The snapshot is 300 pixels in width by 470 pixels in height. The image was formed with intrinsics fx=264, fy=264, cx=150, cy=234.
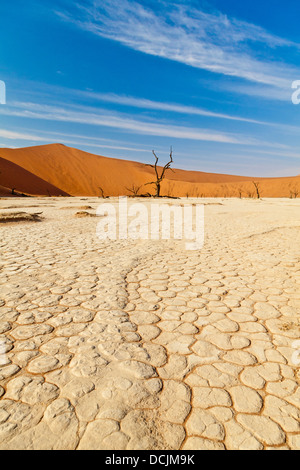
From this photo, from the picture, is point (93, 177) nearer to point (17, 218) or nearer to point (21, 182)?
point (21, 182)

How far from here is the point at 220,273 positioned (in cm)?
369

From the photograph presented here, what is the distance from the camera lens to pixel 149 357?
1875 mm

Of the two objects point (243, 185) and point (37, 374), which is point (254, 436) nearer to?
point (37, 374)

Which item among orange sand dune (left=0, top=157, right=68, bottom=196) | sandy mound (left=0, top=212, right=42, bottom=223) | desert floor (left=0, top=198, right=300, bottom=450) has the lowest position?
desert floor (left=0, top=198, right=300, bottom=450)

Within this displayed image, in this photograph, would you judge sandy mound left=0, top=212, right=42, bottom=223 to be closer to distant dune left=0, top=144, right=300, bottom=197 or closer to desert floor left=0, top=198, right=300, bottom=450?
desert floor left=0, top=198, right=300, bottom=450

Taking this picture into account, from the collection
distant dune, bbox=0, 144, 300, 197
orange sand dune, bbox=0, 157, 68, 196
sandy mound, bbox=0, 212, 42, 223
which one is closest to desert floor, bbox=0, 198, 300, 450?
sandy mound, bbox=0, 212, 42, 223

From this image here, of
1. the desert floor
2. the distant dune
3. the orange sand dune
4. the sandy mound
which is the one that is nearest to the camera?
the desert floor

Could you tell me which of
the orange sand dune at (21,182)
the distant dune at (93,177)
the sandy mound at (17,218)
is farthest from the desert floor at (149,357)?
Result: the distant dune at (93,177)

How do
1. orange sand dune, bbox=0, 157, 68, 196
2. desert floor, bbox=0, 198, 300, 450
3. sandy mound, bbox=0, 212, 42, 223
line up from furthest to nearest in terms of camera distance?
orange sand dune, bbox=0, 157, 68, 196, sandy mound, bbox=0, 212, 42, 223, desert floor, bbox=0, 198, 300, 450

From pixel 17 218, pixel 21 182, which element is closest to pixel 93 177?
pixel 21 182

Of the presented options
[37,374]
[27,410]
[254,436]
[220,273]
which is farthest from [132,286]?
[254,436]

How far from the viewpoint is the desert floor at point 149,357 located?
4.30 feet

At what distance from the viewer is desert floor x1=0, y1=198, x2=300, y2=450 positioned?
1.31 metres
